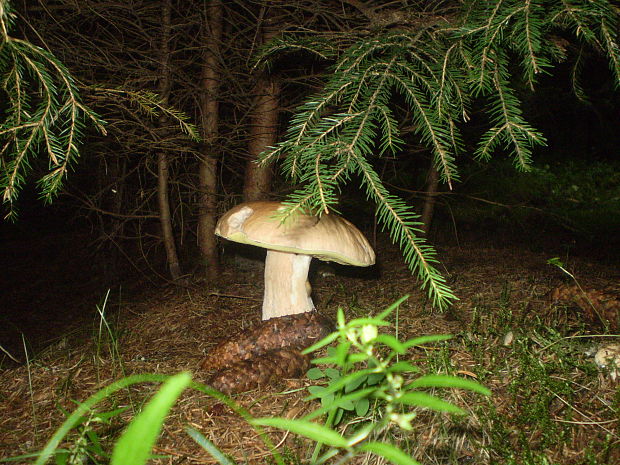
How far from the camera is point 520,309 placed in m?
2.63

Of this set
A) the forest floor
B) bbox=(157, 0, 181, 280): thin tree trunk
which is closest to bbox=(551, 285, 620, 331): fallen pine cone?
the forest floor

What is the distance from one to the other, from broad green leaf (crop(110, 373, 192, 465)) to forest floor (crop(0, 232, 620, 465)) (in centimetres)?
53

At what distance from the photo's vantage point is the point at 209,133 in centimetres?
345

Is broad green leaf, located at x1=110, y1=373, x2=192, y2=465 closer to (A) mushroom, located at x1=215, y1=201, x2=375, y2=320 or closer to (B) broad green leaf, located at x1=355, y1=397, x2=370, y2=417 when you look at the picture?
(B) broad green leaf, located at x1=355, y1=397, x2=370, y2=417

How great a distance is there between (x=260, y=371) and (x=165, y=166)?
8.11 feet

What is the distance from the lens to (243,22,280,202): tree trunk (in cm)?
343

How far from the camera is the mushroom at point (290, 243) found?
221 cm

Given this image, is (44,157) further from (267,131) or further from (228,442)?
(228,442)

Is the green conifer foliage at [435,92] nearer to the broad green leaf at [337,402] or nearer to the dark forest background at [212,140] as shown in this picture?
the dark forest background at [212,140]

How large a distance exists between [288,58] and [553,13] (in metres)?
2.52

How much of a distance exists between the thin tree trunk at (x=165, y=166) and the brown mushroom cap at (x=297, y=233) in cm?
114

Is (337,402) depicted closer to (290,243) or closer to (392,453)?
(392,453)

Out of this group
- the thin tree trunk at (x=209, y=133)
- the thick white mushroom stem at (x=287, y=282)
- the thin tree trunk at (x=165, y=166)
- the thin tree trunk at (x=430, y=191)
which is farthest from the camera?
the thin tree trunk at (x=430, y=191)

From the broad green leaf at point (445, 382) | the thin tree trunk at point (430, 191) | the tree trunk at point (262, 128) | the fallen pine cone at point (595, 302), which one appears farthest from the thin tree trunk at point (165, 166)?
the fallen pine cone at point (595, 302)
